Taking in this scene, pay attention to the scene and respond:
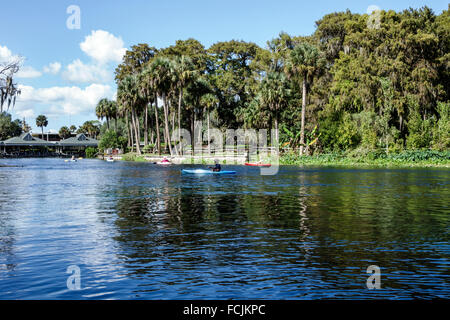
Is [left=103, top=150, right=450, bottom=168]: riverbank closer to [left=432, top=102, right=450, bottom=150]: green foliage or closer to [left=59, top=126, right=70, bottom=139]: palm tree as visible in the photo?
[left=432, top=102, right=450, bottom=150]: green foliage

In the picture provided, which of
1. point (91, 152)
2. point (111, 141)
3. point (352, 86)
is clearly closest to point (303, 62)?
point (352, 86)

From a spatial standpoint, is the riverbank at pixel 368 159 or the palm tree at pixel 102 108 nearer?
the riverbank at pixel 368 159

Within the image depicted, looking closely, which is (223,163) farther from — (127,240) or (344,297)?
(344,297)

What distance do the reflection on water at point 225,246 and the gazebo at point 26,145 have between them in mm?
107787

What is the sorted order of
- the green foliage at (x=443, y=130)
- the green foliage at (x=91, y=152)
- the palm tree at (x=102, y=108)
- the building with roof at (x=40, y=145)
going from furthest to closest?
the building with roof at (x=40, y=145) < the green foliage at (x=91, y=152) < the palm tree at (x=102, y=108) < the green foliage at (x=443, y=130)

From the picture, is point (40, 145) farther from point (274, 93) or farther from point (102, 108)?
point (274, 93)

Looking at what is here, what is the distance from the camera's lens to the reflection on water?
34.8 feet

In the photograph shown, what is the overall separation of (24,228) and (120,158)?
81669mm

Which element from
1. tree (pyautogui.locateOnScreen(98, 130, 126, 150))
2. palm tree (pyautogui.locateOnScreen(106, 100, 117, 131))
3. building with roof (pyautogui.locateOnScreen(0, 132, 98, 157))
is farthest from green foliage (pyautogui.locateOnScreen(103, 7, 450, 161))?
building with roof (pyautogui.locateOnScreen(0, 132, 98, 157))

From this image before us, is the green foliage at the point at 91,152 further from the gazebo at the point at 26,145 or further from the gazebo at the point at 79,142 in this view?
the gazebo at the point at 26,145

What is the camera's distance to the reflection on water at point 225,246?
10594 mm

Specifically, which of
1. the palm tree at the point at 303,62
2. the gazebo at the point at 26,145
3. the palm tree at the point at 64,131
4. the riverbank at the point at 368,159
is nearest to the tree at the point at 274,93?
the palm tree at the point at 303,62

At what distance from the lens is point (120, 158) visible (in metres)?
99.1
